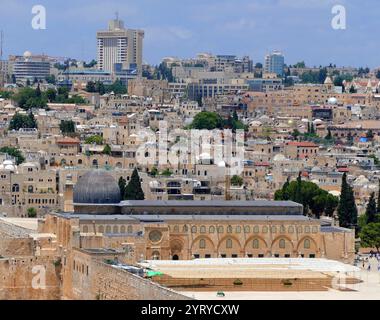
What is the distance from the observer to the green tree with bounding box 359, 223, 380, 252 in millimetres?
47719

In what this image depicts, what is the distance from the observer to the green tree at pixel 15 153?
6750 centimetres

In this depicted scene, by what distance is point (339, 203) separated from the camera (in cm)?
5297

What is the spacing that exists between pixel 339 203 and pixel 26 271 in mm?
18715

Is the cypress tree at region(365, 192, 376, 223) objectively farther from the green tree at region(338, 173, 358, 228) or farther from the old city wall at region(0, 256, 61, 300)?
the old city wall at region(0, 256, 61, 300)

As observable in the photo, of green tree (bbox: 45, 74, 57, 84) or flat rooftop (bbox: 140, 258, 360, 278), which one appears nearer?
flat rooftop (bbox: 140, 258, 360, 278)

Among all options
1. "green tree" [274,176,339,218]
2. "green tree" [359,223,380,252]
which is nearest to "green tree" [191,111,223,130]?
"green tree" [274,176,339,218]

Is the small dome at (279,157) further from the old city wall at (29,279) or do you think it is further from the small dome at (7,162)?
the old city wall at (29,279)

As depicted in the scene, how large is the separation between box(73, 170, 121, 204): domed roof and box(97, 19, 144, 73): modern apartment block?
362 ft

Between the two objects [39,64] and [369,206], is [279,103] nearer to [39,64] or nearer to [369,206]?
[39,64]

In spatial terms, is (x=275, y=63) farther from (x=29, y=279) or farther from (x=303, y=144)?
(x=29, y=279)

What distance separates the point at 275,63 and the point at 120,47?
52.2 feet

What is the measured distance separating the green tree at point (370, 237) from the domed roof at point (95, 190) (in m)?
8.19

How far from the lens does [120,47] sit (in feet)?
513
